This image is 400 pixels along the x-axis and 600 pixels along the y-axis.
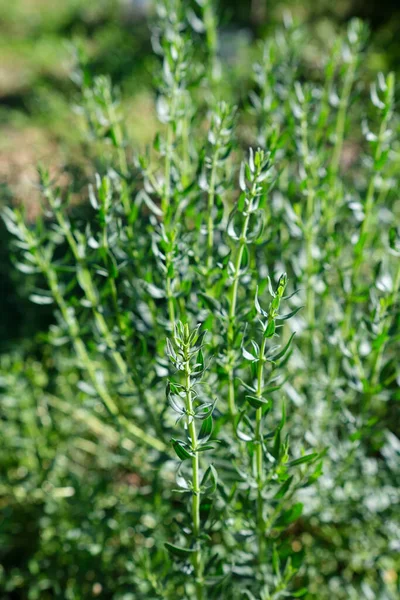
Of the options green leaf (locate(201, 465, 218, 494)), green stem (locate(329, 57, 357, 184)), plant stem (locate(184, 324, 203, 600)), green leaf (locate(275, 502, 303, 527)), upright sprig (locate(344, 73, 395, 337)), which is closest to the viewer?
plant stem (locate(184, 324, 203, 600))

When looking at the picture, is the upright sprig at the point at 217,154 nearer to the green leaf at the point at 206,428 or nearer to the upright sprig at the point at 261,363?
the upright sprig at the point at 261,363

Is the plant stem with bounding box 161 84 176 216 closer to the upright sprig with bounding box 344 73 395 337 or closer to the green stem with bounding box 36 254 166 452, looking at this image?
the green stem with bounding box 36 254 166 452

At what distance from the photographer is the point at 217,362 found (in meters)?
1.15

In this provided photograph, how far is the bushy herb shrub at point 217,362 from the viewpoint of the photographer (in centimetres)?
113

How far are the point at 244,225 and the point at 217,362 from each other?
29 centimetres

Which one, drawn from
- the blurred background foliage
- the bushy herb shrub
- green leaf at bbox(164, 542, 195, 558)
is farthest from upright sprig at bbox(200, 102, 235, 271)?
Answer: the blurred background foliage

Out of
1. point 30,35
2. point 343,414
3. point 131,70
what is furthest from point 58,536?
point 30,35

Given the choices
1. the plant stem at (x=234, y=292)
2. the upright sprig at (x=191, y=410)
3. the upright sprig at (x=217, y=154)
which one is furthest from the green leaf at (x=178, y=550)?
the upright sprig at (x=217, y=154)

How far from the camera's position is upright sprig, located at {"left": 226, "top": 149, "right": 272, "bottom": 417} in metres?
0.97

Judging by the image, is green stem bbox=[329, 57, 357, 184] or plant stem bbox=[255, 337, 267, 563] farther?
green stem bbox=[329, 57, 357, 184]

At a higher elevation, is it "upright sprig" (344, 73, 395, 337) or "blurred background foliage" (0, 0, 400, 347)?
"upright sprig" (344, 73, 395, 337)

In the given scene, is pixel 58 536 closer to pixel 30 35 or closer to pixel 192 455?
pixel 192 455

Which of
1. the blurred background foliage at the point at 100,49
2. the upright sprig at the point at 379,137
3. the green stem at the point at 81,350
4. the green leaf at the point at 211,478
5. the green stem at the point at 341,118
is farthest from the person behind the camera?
the blurred background foliage at the point at 100,49

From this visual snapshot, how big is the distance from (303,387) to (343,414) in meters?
0.13
